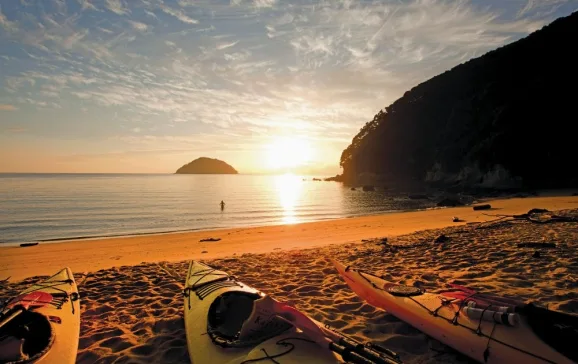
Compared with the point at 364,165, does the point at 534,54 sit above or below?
above

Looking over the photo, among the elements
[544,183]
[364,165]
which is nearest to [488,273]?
[544,183]

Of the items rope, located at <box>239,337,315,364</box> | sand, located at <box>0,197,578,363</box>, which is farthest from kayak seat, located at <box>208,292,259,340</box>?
rope, located at <box>239,337,315,364</box>

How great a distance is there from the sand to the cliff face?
35.0 m

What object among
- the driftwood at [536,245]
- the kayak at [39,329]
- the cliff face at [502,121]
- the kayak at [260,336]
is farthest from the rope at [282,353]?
the cliff face at [502,121]

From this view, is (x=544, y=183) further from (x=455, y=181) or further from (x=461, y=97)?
(x=461, y=97)

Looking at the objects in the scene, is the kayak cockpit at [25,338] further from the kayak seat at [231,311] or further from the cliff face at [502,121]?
the cliff face at [502,121]

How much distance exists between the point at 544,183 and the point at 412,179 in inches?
1345

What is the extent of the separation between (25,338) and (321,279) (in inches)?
203

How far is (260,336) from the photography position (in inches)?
149

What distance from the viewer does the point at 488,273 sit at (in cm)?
678

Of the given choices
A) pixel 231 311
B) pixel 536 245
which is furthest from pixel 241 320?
pixel 536 245

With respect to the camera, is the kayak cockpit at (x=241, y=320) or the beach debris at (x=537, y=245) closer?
the kayak cockpit at (x=241, y=320)

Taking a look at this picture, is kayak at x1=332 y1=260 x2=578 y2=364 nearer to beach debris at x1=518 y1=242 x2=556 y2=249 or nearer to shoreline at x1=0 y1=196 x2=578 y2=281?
beach debris at x1=518 y1=242 x2=556 y2=249

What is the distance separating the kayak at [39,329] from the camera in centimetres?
→ 382
